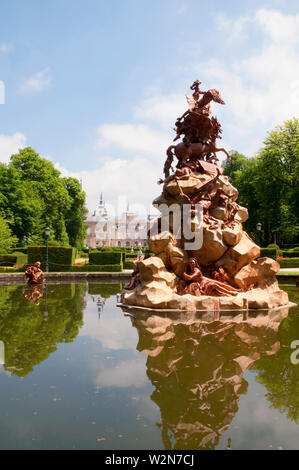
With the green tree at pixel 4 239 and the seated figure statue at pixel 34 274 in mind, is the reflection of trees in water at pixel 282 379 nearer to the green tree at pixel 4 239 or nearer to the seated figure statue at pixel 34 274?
the seated figure statue at pixel 34 274

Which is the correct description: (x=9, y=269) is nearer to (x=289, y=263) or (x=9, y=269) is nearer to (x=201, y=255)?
(x=201, y=255)

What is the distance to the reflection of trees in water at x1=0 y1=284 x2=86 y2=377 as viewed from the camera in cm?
700

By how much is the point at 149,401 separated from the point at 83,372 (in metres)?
1.73

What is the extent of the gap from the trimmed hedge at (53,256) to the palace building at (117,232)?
79.1m

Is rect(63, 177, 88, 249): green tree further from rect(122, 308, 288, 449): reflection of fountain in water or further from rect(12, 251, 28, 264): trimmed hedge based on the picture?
rect(122, 308, 288, 449): reflection of fountain in water

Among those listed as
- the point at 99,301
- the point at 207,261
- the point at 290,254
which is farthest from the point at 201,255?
the point at 290,254

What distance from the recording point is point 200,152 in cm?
1473

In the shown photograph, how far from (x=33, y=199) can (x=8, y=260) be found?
35.8 feet

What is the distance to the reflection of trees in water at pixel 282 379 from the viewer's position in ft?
16.0

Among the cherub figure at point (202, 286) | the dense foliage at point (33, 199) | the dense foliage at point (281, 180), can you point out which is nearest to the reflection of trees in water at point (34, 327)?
the cherub figure at point (202, 286)

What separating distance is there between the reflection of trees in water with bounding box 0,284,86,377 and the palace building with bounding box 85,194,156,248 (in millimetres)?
94533

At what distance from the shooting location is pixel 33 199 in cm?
3881

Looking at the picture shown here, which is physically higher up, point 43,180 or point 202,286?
point 43,180

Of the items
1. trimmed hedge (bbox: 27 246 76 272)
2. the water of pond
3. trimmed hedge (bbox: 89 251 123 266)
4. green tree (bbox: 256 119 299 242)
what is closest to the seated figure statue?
trimmed hedge (bbox: 27 246 76 272)
